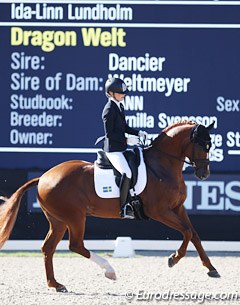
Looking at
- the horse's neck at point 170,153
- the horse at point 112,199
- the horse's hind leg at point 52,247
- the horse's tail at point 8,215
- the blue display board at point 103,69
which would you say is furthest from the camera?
the blue display board at point 103,69

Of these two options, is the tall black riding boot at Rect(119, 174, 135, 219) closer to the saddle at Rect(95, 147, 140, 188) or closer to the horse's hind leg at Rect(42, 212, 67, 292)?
the saddle at Rect(95, 147, 140, 188)

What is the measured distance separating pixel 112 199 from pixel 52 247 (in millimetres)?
773

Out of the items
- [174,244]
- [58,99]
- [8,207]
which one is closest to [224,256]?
[174,244]

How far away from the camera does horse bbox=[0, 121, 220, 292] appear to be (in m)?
9.38

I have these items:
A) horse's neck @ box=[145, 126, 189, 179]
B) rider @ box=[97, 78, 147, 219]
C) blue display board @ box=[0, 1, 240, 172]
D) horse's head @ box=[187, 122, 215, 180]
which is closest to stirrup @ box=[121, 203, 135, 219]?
rider @ box=[97, 78, 147, 219]

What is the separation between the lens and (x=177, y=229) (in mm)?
9273

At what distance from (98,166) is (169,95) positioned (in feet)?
11.8

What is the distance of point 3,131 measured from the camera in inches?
509

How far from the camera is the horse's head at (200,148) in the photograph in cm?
943

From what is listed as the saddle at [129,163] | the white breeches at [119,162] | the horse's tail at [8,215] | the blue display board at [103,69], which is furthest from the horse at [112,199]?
the blue display board at [103,69]

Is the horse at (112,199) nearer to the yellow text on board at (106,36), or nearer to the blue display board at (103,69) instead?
the blue display board at (103,69)

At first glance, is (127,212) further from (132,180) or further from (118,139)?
(118,139)

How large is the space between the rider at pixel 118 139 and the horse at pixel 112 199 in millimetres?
139

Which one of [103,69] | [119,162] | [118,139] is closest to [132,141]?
[118,139]
